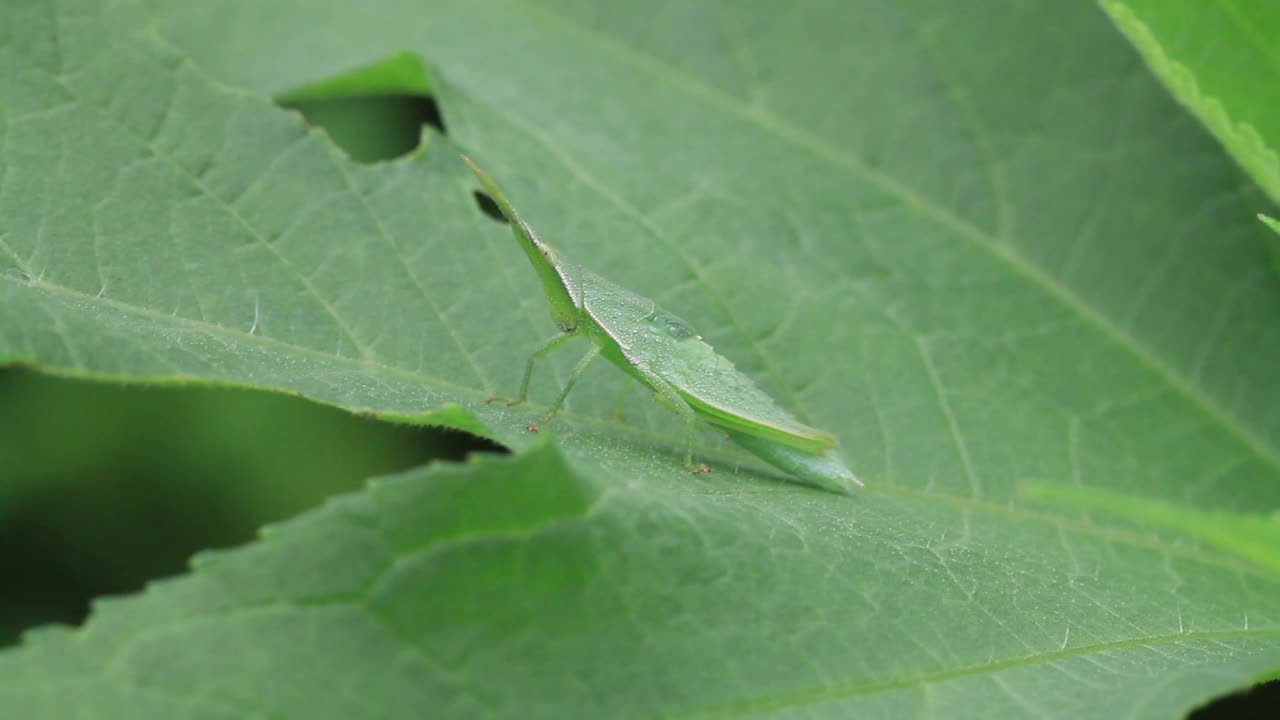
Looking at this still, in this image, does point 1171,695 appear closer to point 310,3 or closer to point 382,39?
point 382,39

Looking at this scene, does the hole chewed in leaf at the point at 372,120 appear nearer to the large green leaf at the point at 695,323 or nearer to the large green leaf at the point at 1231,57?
the large green leaf at the point at 695,323

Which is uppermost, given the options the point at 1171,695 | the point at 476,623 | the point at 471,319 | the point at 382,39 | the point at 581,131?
the point at 382,39

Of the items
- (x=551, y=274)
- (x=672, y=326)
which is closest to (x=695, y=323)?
(x=672, y=326)

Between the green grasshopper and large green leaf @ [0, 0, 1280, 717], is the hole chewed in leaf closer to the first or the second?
large green leaf @ [0, 0, 1280, 717]

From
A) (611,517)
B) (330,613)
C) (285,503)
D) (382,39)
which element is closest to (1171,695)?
(611,517)

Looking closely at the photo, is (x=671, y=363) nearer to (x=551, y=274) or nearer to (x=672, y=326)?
(x=672, y=326)

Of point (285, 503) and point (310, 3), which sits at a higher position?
point (310, 3)
